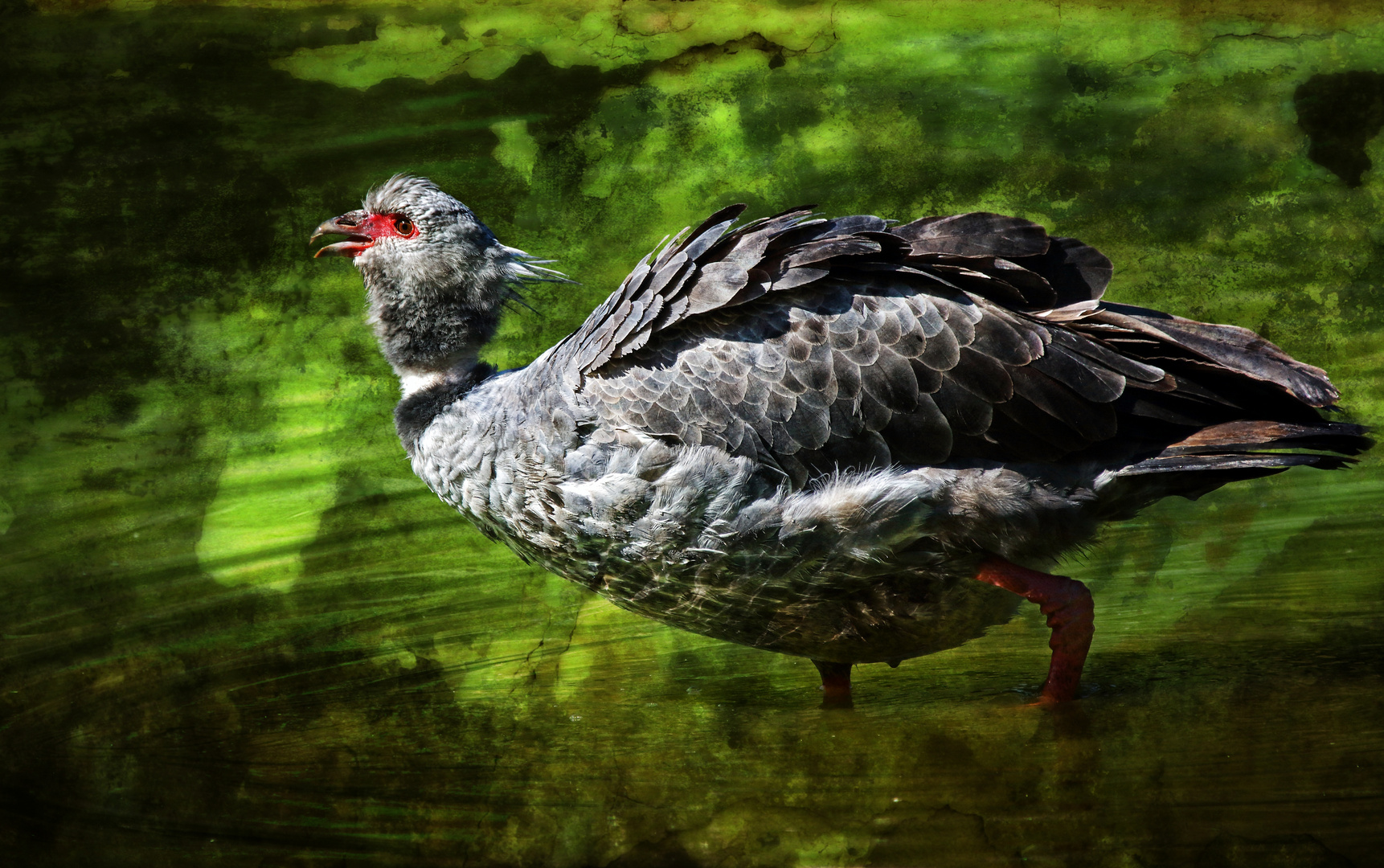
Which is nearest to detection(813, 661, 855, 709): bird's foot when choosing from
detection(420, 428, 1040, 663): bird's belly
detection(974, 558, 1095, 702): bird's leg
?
detection(420, 428, 1040, 663): bird's belly

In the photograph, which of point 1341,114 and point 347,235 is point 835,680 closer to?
point 347,235

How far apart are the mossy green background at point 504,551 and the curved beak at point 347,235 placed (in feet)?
4.12

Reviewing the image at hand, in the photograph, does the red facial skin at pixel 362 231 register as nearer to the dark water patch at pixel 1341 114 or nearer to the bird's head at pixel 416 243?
the bird's head at pixel 416 243

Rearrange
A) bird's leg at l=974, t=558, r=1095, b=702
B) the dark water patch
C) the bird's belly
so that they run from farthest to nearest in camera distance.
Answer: the dark water patch, bird's leg at l=974, t=558, r=1095, b=702, the bird's belly

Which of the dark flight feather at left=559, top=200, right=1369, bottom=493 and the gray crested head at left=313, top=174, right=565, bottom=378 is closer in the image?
the dark flight feather at left=559, top=200, right=1369, bottom=493

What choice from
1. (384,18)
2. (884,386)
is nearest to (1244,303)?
(884,386)

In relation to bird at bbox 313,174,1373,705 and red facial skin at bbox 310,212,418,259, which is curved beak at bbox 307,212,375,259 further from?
bird at bbox 313,174,1373,705

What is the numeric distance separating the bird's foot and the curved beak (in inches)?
66.2

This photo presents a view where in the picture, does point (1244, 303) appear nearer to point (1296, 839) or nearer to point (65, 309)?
point (1296, 839)

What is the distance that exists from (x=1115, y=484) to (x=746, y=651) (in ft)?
4.78

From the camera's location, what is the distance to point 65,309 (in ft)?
16.1

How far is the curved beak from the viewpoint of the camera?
312 centimetres

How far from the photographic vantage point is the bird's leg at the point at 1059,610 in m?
2.74

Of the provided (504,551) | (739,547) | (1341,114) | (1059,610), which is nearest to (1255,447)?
(1059,610)
